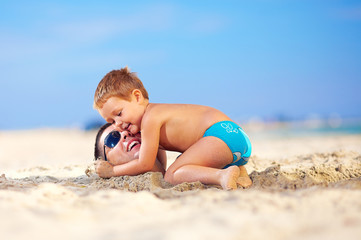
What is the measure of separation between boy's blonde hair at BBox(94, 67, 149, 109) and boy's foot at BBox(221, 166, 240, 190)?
1.00m


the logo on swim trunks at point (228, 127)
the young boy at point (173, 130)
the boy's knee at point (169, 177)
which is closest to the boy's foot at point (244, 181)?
the young boy at point (173, 130)

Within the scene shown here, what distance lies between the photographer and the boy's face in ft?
10.1

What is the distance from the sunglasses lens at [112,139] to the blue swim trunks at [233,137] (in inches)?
34.9

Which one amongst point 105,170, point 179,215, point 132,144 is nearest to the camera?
point 179,215

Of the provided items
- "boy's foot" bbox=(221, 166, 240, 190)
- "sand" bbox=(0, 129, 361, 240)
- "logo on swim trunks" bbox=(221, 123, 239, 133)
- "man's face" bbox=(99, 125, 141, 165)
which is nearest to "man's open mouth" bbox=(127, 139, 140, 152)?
"man's face" bbox=(99, 125, 141, 165)

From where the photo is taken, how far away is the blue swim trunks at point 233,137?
10.1 ft

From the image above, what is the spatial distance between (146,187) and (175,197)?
0.78m

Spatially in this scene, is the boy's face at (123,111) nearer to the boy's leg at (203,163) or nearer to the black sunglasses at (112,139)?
the black sunglasses at (112,139)

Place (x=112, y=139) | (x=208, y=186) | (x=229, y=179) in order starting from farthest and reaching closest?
(x=112, y=139), (x=208, y=186), (x=229, y=179)

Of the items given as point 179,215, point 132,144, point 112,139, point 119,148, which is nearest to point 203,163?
point 132,144

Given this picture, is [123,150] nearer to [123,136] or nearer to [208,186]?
[123,136]

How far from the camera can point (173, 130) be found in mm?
3100

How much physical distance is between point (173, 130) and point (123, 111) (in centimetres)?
44

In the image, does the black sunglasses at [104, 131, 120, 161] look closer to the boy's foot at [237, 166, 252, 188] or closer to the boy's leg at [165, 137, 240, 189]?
the boy's leg at [165, 137, 240, 189]
